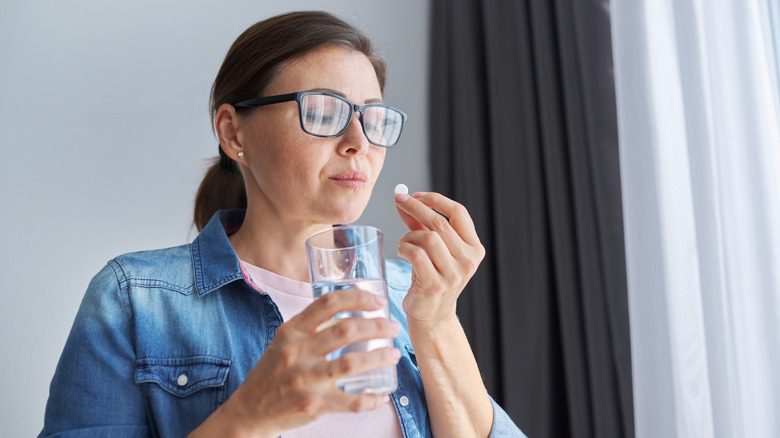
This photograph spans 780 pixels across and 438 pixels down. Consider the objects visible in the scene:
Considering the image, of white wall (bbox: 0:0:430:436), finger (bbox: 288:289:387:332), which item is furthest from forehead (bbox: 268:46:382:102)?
white wall (bbox: 0:0:430:436)

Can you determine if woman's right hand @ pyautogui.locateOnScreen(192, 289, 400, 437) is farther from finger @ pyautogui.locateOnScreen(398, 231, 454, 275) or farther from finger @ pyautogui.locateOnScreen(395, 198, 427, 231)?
finger @ pyautogui.locateOnScreen(395, 198, 427, 231)

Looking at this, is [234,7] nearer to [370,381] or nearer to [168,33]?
[168,33]

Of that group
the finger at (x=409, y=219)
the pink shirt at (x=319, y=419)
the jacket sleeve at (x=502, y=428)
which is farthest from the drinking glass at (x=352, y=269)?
the jacket sleeve at (x=502, y=428)

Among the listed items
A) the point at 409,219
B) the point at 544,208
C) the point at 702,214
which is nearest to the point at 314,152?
the point at 409,219

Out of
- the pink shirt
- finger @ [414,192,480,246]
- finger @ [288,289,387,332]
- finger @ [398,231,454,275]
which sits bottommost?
the pink shirt

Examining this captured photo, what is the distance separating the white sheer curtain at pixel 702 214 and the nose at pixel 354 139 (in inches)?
24.5

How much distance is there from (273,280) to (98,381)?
1.15 feet

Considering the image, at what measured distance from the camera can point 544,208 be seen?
179 centimetres

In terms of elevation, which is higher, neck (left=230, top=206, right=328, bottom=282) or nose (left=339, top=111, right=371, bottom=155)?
nose (left=339, top=111, right=371, bottom=155)

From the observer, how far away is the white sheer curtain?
1154 mm

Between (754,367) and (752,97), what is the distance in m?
0.50

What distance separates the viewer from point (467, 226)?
3.28ft

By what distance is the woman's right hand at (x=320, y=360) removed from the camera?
66 centimetres

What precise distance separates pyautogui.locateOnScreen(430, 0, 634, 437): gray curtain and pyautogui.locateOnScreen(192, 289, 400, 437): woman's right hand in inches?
40.5
